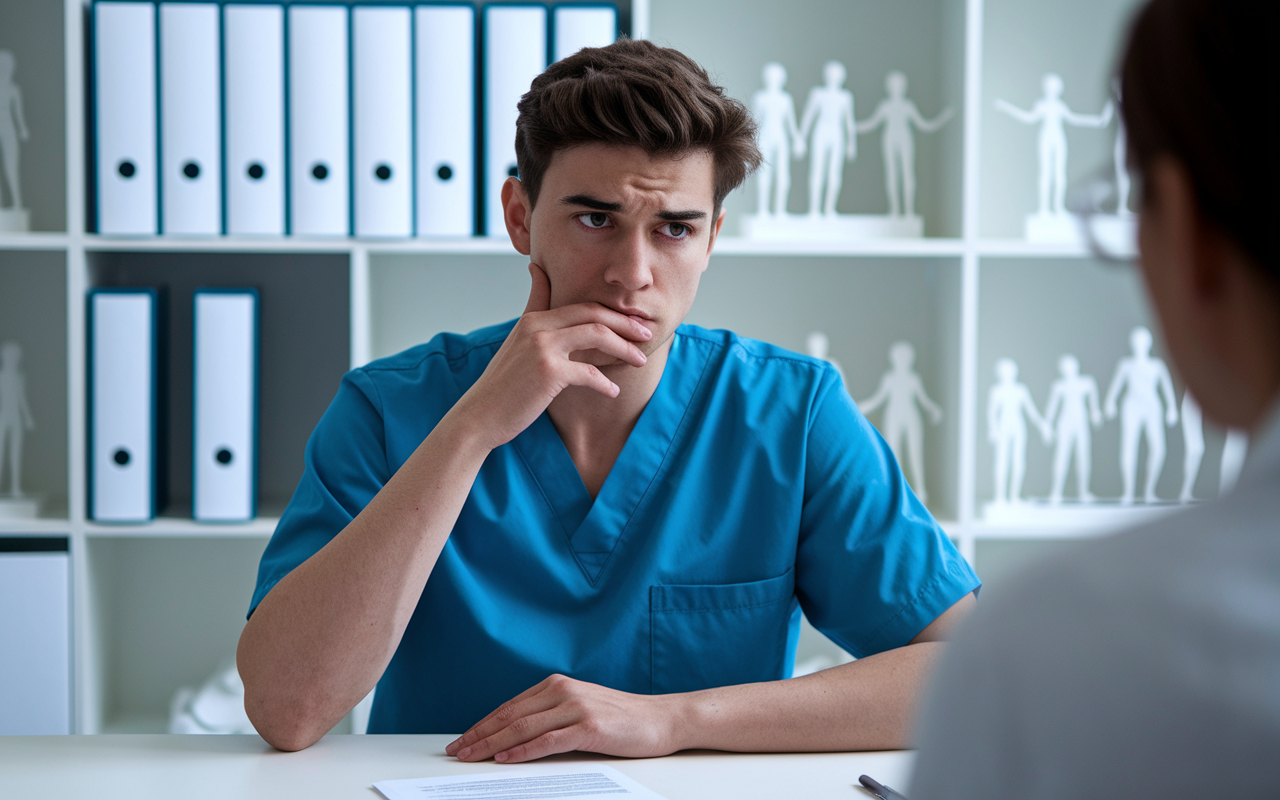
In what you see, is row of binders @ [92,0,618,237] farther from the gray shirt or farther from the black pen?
the gray shirt

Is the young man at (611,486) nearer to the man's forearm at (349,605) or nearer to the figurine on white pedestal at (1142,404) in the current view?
the man's forearm at (349,605)

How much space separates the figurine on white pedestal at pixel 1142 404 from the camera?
71.2 inches

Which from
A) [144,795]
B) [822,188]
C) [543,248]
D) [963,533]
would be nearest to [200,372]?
[543,248]

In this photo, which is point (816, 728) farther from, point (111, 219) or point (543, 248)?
point (111, 219)

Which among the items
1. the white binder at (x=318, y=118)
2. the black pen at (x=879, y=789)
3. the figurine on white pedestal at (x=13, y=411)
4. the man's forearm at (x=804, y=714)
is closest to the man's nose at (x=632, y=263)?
the man's forearm at (x=804, y=714)

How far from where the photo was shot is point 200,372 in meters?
1.62

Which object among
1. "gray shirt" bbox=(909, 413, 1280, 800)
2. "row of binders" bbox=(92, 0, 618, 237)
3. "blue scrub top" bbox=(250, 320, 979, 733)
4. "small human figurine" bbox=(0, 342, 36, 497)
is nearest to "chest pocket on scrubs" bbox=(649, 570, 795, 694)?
"blue scrub top" bbox=(250, 320, 979, 733)

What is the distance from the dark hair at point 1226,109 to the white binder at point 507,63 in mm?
1393

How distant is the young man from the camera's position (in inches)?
38.0

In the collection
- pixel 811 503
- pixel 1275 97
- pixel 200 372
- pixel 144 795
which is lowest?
pixel 144 795

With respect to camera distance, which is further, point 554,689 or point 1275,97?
point 554,689

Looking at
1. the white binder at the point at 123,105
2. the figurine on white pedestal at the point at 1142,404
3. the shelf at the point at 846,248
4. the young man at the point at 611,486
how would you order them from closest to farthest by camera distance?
1. the young man at the point at 611,486
2. the white binder at the point at 123,105
3. the shelf at the point at 846,248
4. the figurine on white pedestal at the point at 1142,404

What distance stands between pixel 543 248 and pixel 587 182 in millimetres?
92

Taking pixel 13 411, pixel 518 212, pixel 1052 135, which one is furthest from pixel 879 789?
pixel 13 411
